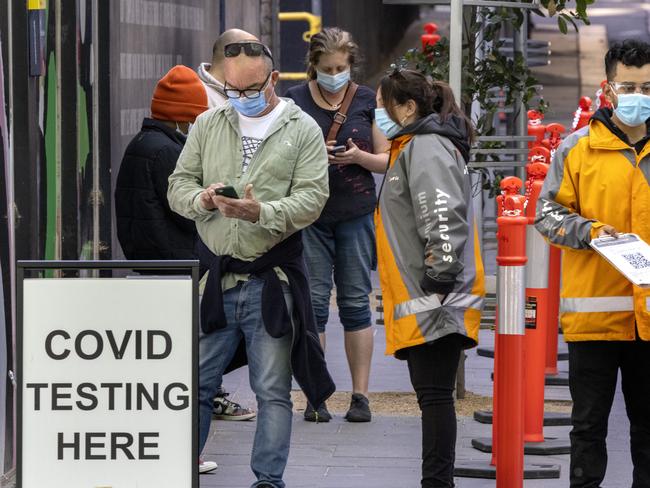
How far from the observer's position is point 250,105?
227 inches

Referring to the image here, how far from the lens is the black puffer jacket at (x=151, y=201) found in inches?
264

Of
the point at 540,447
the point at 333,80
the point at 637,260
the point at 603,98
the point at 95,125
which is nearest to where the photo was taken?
the point at 637,260

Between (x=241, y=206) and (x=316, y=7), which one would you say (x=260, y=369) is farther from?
(x=316, y=7)

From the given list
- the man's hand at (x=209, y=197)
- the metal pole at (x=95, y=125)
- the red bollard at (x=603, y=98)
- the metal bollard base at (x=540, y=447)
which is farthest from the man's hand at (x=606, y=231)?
the metal pole at (x=95, y=125)

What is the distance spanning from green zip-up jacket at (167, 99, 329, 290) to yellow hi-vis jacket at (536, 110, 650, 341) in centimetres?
90

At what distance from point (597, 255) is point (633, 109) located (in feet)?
1.78

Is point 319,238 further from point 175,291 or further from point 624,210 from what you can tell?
point 175,291

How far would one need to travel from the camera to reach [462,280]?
569 centimetres

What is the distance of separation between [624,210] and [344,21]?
45.3ft

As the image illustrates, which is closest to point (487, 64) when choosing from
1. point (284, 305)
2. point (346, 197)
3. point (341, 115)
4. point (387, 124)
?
point (341, 115)

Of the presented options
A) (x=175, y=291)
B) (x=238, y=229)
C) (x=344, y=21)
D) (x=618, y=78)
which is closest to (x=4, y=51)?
(x=238, y=229)

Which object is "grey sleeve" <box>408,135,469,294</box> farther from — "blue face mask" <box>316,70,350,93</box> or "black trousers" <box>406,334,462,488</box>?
"blue face mask" <box>316,70,350,93</box>

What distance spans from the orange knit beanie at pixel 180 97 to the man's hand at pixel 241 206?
1406mm

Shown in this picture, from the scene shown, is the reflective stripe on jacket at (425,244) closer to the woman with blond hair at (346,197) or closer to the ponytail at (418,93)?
the ponytail at (418,93)
